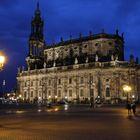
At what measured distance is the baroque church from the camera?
3841 inches

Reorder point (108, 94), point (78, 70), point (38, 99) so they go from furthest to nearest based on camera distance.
→ point (38, 99)
point (78, 70)
point (108, 94)

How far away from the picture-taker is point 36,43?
122 meters

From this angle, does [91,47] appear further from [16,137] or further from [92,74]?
[16,137]

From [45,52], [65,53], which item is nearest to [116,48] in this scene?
[65,53]

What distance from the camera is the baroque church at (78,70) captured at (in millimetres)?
97562

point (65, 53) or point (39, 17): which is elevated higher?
point (39, 17)

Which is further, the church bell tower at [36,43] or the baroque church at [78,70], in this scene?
the church bell tower at [36,43]

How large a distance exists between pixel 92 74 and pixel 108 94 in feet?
25.2

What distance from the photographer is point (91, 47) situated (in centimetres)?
10619

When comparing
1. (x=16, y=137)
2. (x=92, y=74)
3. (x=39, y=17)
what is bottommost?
(x=16, y=137)

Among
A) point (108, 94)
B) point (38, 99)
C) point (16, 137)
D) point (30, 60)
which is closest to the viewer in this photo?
point (16, 137)

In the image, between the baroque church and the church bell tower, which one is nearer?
the baroque church

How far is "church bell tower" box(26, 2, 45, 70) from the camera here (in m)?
122

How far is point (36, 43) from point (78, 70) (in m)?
25.0
